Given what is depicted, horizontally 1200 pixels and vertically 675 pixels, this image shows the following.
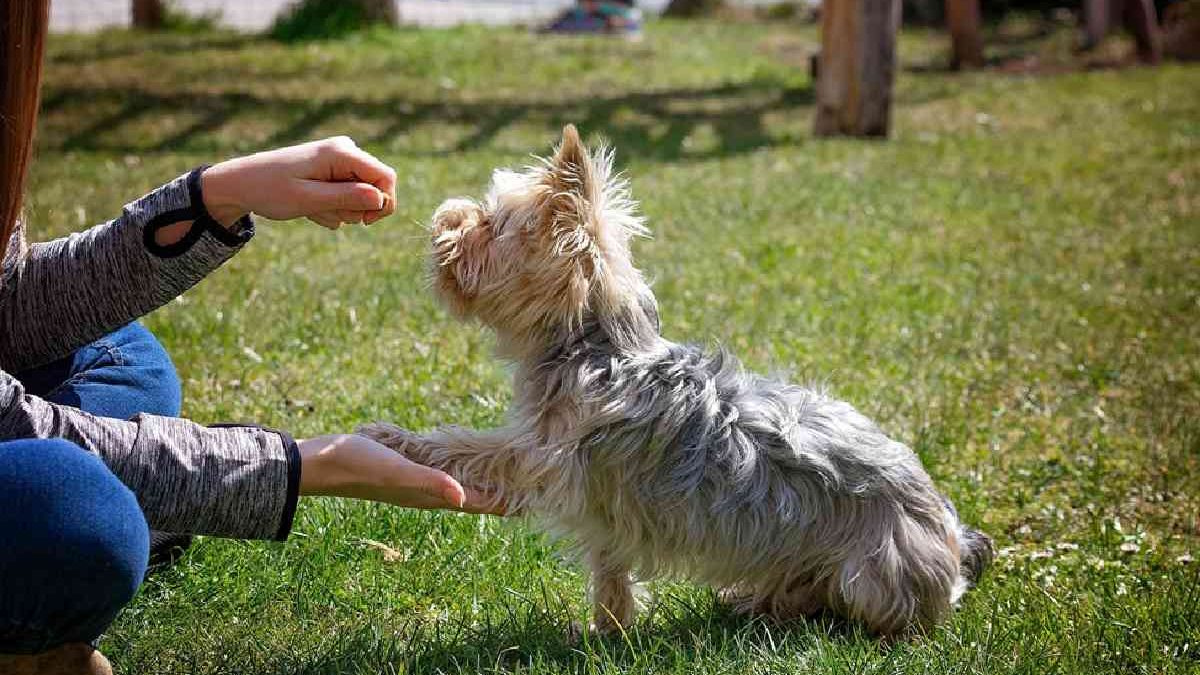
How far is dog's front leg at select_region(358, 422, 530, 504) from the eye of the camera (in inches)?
134

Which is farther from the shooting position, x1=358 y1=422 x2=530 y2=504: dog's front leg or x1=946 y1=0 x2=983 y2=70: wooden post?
x1=946 y1=0 x2=983 y2=70: wooden post

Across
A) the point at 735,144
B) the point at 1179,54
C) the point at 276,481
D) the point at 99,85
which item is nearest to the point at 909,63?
the point at 1179,54

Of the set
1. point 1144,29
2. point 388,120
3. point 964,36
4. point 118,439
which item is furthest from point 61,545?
point 1144,29

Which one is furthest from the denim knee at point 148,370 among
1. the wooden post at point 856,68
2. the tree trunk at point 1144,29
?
the tree trunk at point 1144,29

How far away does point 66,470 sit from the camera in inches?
92.9

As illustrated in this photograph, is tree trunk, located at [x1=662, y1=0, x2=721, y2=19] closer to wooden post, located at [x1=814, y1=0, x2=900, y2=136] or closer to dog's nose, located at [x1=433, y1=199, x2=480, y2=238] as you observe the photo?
wooden post, located at [x1=814, y1=0, x2=900, y2=136]

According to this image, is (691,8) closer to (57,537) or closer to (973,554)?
(973,554)

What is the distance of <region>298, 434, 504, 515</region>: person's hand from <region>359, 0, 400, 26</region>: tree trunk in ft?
49.1

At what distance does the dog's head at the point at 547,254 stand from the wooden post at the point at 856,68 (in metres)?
8.73

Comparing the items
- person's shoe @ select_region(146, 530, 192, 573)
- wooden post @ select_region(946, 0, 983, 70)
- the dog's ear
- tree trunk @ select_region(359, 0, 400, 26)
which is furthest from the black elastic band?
wooden post @ select_region(946, 0, 983, 70)

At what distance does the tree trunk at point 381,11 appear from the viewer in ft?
55.0

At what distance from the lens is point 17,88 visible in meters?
2.61

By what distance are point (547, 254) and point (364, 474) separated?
0.95 meters

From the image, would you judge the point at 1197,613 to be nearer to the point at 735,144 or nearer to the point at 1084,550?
the point at 1084,550
